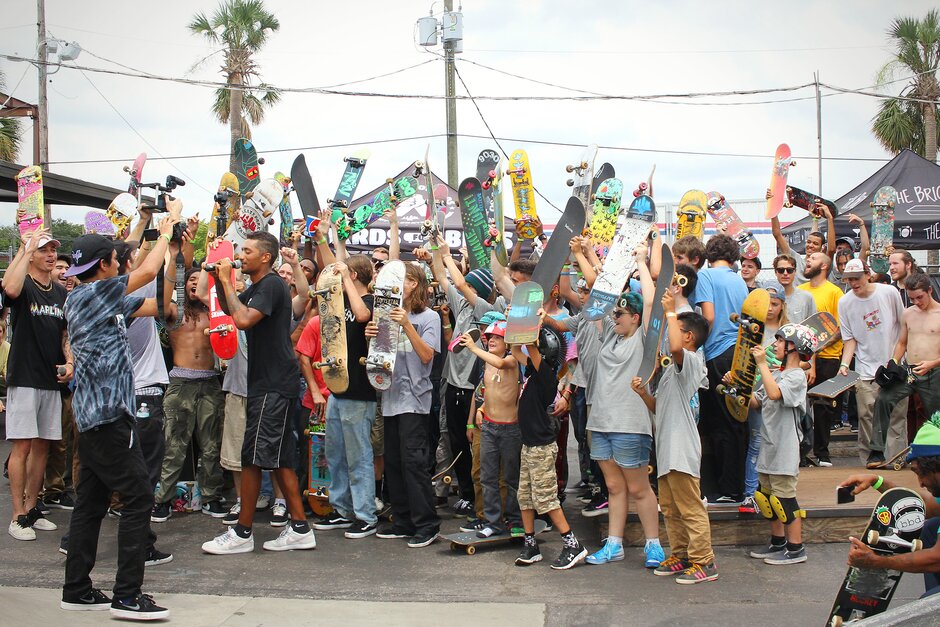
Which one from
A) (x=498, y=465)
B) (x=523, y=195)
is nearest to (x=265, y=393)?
(x=498, y=465)

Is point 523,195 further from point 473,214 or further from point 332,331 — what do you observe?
point 332,331

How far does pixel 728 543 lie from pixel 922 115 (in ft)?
71.6

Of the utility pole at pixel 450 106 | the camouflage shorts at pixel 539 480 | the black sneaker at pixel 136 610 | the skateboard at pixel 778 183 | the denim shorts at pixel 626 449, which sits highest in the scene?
the utility pole at pixel 450 106

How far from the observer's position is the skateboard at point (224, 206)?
617 centimetres

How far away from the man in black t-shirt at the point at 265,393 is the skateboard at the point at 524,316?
1.46 m

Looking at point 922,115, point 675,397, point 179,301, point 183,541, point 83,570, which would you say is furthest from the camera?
point 922,115

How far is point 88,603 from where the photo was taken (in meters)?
3.94

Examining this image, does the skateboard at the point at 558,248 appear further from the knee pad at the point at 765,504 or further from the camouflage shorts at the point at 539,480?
the knee pad at the point at 765,504

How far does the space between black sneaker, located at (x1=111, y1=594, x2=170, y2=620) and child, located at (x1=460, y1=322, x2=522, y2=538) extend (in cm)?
202

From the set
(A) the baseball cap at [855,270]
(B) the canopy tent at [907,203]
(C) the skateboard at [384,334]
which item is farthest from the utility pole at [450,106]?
(C) the skateboard at [384,334]

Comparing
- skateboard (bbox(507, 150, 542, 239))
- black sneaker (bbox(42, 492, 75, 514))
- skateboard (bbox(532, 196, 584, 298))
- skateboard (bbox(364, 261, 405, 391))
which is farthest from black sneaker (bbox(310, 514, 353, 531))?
skateboard (bbox(507, 150, 542, 239))

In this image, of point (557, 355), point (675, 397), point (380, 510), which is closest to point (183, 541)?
point (380, 510)

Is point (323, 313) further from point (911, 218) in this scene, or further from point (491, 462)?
point (911, 218)

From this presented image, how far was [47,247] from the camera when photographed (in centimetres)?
551
